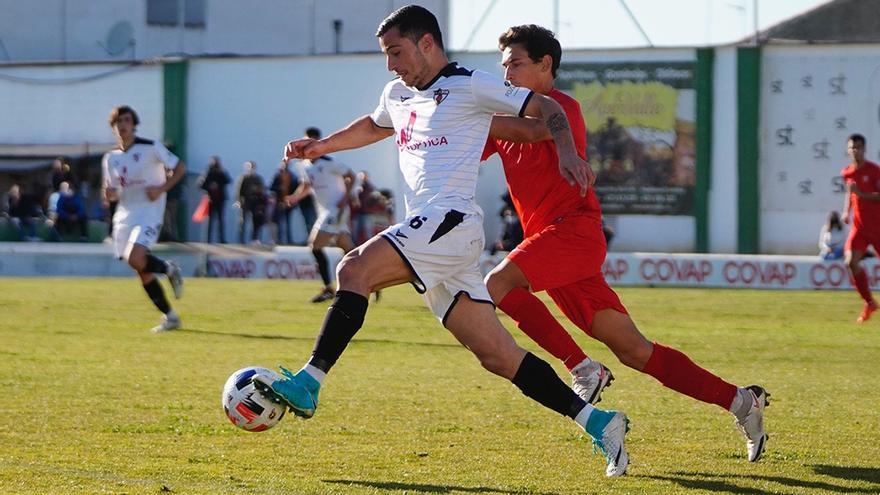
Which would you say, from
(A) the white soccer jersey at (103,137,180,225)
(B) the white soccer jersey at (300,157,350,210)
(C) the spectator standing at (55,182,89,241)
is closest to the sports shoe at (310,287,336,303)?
(B) the white soccer jersey at (300,157,350,210)

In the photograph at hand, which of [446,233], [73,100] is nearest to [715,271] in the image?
[73,100]

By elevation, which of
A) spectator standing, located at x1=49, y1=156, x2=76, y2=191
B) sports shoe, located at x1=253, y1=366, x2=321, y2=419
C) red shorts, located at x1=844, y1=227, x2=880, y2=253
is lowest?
spectator standing, located at x1=49, y1=156, x2=76, y2=191

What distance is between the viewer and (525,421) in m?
8.76

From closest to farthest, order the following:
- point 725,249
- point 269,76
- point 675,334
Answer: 1. point 675,334
2. point 725,249
3. point 269,76

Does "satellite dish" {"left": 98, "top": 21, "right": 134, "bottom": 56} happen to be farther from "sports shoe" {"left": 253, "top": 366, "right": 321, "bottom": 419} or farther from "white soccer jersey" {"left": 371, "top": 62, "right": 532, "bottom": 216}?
"sports shoe" {"left": 253, "top": 366, "right": 321, "bottom": 419}

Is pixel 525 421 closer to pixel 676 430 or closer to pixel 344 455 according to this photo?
pixel 676 430

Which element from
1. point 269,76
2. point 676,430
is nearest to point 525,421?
point 676,430

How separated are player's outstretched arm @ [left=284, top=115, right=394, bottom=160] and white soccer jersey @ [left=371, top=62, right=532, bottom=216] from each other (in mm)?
559

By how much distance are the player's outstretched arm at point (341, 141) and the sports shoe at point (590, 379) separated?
1564 mm

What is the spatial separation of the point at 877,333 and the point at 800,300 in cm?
590

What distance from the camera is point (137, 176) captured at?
643 inches

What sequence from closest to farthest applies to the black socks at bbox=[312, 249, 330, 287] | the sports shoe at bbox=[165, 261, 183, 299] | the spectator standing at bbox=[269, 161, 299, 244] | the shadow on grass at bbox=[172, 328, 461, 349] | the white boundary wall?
the shadow on grass at bbox=[172, 328, 461, 349], the sports shoe at bbox=[165, 261, 183, 299], the black socks at bbox=[312, 249, 330, 287], the white boundary wall, the spectator standing at bbox=[269, 161, 299, 244]

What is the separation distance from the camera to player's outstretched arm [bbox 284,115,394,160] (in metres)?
7.32

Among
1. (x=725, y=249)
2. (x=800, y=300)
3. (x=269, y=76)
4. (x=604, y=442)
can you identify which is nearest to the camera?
(x=604, y=442)
